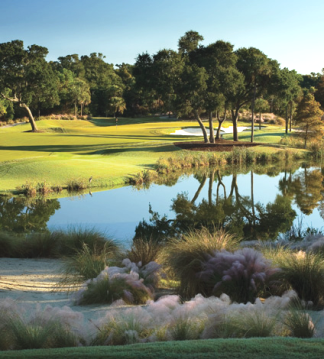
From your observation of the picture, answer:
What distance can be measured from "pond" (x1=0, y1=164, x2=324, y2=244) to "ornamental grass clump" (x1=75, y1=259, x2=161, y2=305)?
5.05 metres

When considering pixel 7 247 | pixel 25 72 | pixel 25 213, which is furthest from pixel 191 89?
pixel 7 247

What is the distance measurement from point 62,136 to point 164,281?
42.1 m

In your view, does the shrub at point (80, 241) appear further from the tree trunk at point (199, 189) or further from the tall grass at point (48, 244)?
the tree trunk at point (199, 189)

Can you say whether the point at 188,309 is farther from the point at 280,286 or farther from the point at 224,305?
the point at 280,286

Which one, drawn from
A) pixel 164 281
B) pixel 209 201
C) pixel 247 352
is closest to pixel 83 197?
pixel 209 201

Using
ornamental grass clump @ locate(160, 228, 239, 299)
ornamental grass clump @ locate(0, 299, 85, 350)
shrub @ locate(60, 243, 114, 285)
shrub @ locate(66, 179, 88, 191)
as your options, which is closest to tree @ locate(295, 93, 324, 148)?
shrub @ locate(66, 179, 88, 191)

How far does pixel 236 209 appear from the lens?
19062 millimetres

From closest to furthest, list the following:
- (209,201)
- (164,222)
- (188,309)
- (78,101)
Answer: (188,309), (164,222), (209,201), (78,101)

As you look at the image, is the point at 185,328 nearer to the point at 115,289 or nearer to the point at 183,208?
the point at 115,289

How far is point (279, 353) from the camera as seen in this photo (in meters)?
3.43

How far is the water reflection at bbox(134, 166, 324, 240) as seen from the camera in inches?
583

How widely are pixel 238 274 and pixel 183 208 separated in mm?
12686

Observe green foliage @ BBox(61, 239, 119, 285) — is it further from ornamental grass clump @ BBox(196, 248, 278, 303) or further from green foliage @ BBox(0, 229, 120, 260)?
green foliage @ BBox(0, 229, 120, 260)

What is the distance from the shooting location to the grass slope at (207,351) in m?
3.39
